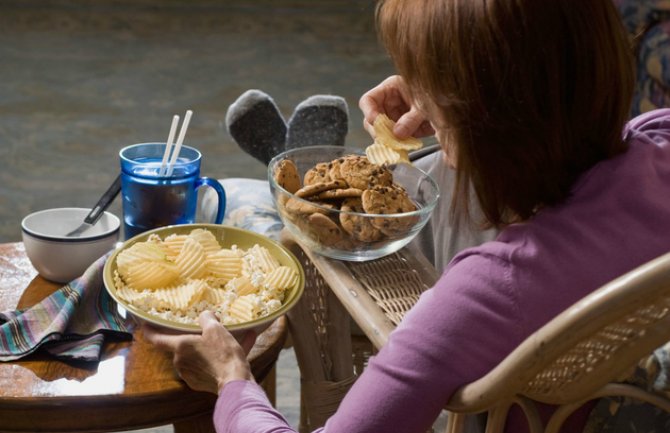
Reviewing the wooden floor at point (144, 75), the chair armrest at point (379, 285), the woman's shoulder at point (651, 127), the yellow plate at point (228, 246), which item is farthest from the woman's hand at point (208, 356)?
the wooden floor at point (144, 75)

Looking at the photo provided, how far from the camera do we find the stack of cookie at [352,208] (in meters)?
1.01

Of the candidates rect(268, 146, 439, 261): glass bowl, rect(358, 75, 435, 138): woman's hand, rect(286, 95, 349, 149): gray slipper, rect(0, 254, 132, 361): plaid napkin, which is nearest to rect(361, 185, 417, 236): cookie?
rect(268, 146, 439, 261): glass bowl

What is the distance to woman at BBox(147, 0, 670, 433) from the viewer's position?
76 cm

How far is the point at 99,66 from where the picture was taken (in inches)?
162

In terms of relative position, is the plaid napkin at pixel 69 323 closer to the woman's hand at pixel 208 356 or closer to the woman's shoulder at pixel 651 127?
the woman's hand at pixel 208 356

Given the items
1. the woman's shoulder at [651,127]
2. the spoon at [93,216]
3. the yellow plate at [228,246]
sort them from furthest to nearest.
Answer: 1. the spoon at [93,216]
2. the yellow plate at [228,246]
3. the woman's shoulder at [651,127]

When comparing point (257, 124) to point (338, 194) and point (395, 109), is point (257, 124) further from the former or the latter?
point (338, 194)

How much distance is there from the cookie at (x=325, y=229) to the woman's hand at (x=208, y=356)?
152 millimetres

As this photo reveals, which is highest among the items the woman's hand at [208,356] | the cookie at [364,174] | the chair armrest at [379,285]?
the cookie at [364,174]

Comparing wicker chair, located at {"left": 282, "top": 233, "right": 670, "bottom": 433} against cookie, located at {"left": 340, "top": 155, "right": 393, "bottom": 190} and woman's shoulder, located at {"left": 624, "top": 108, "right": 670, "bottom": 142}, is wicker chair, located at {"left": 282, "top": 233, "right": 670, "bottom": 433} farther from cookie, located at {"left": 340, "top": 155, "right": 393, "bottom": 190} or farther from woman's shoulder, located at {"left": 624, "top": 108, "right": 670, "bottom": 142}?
woman's shoulder, located at {"left": 624, "top": 108, "right": 670, "bottom": 142}

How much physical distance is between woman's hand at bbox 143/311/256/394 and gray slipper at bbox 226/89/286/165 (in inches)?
43.2

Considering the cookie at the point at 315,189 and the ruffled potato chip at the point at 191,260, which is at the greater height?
the cookie at the point at 315,189

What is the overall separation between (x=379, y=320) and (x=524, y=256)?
0.66ft

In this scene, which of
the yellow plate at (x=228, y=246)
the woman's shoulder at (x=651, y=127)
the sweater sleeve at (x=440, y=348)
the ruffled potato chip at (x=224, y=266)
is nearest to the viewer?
the sweater sleeve at (x=440, y=348)
